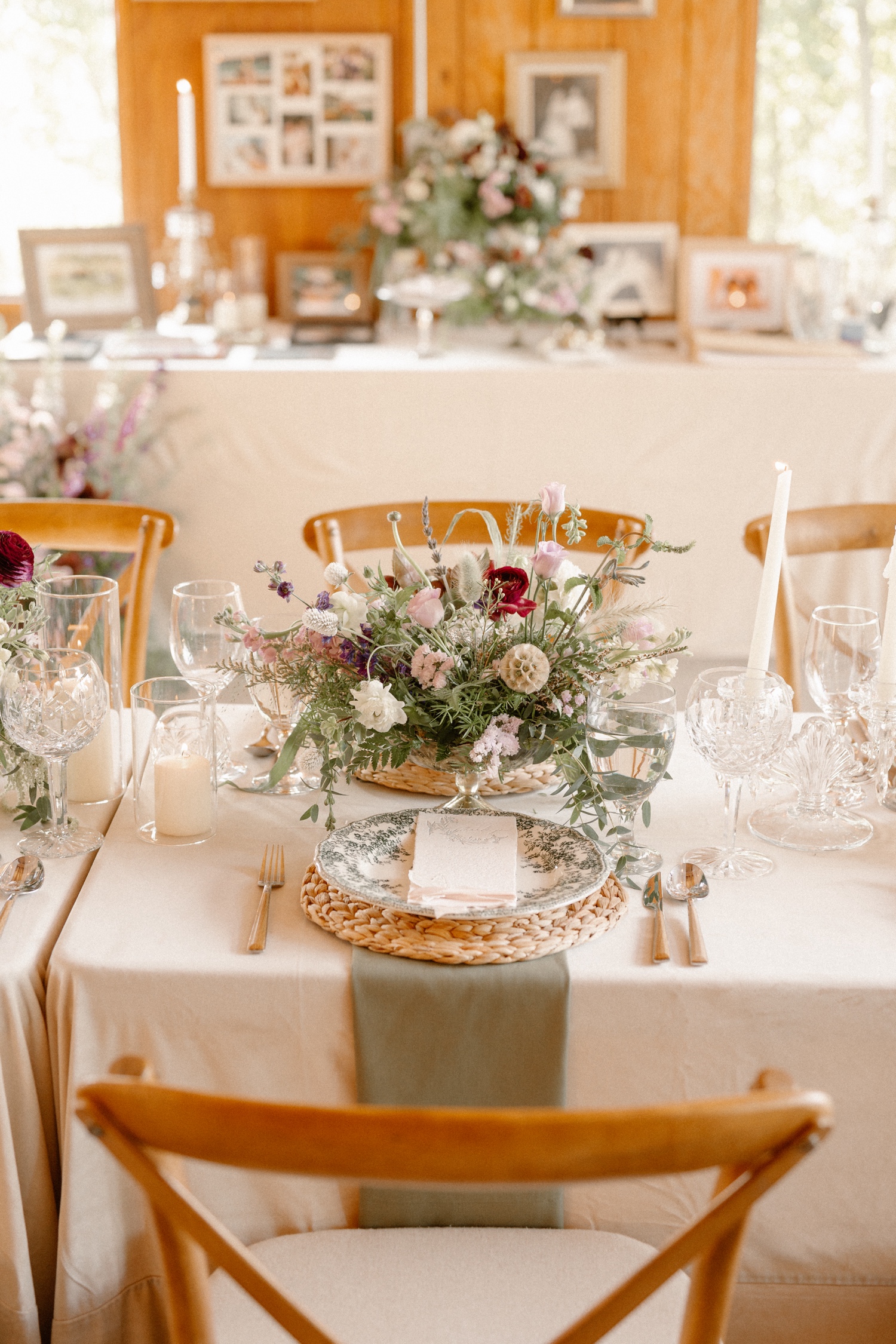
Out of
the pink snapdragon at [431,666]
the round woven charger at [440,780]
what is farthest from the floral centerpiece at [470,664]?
the round woven charger at [440,780]

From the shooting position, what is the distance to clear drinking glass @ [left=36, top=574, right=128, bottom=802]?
4.68ft

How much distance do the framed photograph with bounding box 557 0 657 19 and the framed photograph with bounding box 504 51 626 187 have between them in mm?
86

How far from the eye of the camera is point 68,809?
1409mm

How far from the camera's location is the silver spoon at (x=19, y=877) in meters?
1.21

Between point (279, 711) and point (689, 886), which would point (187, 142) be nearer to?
point (279, 711)

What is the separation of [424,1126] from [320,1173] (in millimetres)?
63

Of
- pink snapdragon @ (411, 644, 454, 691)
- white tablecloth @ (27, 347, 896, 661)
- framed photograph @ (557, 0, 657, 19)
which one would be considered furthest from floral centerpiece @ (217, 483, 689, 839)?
framed photograph @ (557, 0, 657, 19)

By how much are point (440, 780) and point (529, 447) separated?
1565 mm

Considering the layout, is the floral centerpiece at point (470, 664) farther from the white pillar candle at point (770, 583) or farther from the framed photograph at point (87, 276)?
the framed photograph at point (87, 276)

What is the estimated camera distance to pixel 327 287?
333cm

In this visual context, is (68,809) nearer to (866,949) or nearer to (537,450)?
(866,949)

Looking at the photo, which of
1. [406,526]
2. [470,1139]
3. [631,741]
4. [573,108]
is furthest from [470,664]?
[573,108]

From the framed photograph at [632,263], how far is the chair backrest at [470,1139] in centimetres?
284

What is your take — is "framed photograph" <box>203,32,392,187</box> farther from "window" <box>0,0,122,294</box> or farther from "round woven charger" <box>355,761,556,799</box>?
"round woven charger" <box>355,761,556,799</box>
